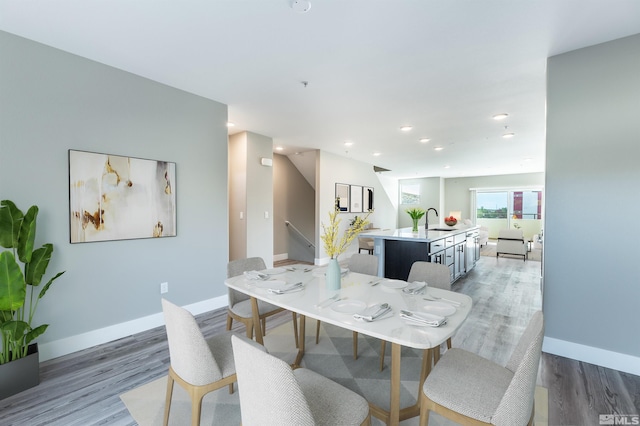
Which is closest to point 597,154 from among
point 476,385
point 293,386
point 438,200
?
point 476,385

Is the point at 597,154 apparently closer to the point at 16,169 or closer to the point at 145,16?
the point at 145,16

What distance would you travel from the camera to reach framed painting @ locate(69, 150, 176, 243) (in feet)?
8.42

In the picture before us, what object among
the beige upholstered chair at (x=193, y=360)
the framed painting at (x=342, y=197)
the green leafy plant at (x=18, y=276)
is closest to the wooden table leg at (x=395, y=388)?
the beige upholstered chair at (x=193, y=360)

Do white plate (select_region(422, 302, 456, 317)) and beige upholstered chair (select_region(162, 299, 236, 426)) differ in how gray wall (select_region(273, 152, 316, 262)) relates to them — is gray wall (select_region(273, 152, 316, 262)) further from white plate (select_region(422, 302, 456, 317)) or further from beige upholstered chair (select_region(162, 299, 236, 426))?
beige upholstered chair (select_region(162, 299, 236, 426))

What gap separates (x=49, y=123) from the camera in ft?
7.94

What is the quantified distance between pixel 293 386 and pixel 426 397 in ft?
2.56

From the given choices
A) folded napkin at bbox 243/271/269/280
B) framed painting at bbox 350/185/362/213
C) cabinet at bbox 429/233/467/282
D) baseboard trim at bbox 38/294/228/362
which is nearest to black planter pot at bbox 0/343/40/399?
baseboard trim at bbox 38/294/228/362

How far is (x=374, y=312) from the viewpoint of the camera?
151 cm

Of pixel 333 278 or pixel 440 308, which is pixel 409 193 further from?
pixel 440 308

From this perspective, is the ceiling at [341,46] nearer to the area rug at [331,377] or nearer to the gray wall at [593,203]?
the gray wall at [593,203]

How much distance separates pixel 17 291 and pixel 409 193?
11.9m

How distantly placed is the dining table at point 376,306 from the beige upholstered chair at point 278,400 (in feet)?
0.99

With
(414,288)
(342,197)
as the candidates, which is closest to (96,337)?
(414,288)

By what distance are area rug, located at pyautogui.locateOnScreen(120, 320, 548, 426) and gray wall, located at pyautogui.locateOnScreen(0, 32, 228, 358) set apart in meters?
1.12
